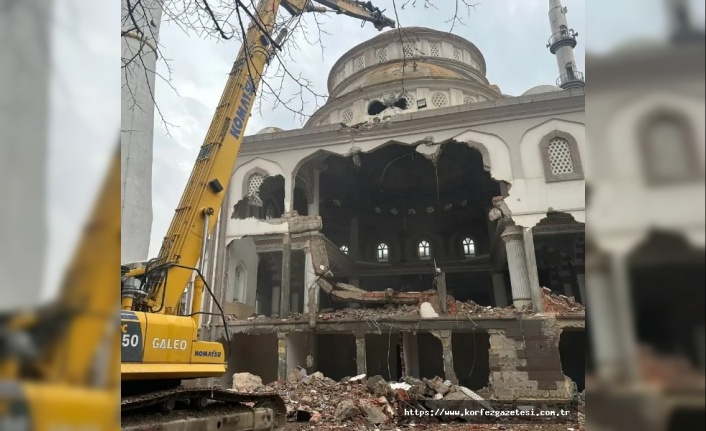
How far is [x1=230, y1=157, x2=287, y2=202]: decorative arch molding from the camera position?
1961cm

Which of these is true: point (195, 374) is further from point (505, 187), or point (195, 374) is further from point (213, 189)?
point (505, 187)

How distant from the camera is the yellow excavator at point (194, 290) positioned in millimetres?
5258

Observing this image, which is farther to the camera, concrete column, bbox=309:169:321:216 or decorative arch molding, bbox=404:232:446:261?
decorative arch molding, bbox=404:232:446:261

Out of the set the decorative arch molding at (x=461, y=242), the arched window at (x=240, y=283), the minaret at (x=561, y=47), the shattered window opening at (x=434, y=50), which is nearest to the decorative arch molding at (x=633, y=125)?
the arched window at (x=240, y=283)

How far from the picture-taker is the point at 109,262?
676 millimetres

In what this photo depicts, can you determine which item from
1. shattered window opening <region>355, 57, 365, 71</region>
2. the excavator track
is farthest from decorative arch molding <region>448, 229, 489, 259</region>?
the excavator track

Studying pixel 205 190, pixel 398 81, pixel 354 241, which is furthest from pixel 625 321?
pixel 354 241

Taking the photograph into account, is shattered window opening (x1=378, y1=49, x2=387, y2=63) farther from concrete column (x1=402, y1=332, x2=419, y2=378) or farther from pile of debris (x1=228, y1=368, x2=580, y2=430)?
pile of debris (x1=228, y1=368, x2=580, y2=430)

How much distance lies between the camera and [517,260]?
56.5 ft

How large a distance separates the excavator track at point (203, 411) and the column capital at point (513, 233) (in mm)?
11687

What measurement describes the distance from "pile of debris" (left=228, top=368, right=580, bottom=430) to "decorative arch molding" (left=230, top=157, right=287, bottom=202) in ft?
25.0

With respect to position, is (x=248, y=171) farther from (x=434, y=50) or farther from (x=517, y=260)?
(x=434, y=50)

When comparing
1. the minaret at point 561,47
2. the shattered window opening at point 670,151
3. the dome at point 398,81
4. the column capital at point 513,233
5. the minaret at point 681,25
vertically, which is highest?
the minaret at point 561,47

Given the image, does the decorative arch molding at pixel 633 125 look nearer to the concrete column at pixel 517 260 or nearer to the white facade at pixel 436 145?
the white facade at pixel 436 145
